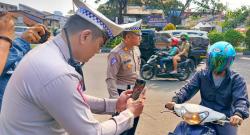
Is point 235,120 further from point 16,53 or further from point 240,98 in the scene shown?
point 16,53

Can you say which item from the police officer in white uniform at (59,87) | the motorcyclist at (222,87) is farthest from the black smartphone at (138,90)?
the motorcyclist at (222,87)

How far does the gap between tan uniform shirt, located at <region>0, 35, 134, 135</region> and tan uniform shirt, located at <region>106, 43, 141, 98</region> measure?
7.99 ft

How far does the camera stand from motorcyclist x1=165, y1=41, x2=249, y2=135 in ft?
9.39

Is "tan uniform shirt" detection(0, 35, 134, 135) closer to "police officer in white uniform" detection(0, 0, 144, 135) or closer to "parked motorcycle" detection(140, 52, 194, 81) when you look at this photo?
"police officer in white uniform" detection(0, 0, 144, 135)

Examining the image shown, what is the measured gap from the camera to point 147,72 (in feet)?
37.3

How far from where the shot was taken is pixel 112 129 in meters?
1.77

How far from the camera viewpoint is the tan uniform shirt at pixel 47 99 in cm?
155

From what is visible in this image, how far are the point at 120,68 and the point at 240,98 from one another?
1644mm

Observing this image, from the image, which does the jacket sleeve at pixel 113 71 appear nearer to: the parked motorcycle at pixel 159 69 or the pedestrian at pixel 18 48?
the pedestrian at pixel 18 48

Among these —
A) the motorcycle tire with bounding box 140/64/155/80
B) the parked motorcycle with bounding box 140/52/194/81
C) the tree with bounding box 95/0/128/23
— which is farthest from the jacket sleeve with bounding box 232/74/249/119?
the tree with bounding box 95/0/128/23

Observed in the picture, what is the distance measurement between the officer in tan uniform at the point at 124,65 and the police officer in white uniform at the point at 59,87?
2378mm

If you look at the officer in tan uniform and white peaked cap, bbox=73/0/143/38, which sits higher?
white peaked cap, bbox=73/0/143/38

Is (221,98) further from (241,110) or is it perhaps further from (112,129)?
(112,129)

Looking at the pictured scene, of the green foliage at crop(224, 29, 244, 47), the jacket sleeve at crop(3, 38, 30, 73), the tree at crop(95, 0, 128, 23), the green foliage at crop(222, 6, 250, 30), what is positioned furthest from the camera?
the tree at crop(95, 0, 128, 23)
